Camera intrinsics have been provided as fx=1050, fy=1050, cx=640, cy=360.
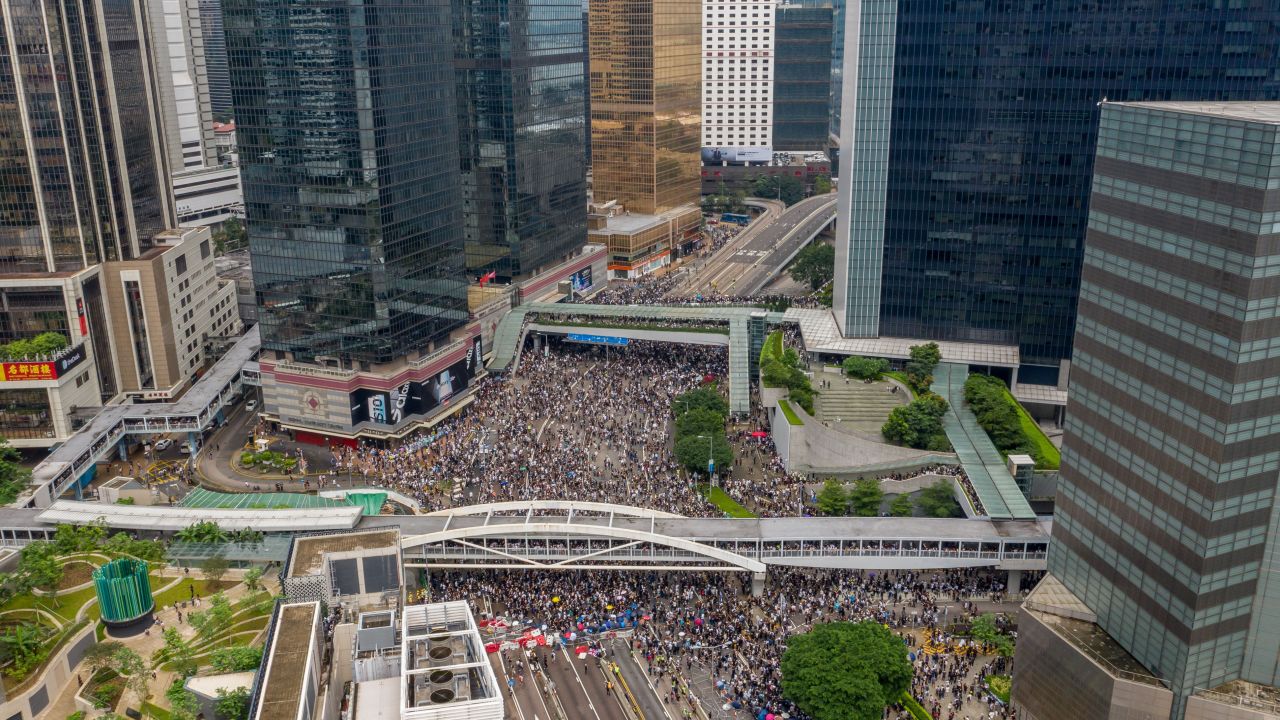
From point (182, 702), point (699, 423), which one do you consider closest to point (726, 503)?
point (699, 423)

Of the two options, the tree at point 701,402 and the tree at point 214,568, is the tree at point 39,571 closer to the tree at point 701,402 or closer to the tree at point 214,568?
the tree at point 214,568

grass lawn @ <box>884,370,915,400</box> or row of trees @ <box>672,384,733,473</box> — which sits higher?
grass lawn @ <box>884,370,915,400</box>

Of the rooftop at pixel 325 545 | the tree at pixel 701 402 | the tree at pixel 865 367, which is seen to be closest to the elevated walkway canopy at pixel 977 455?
the tree at pixel 865 367

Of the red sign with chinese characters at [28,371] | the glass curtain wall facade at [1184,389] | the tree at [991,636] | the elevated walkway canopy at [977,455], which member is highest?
the glass curtain wall facade at [1184,389]

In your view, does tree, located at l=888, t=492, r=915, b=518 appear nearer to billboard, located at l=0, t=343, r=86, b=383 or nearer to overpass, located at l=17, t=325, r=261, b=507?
overpass, located at l=17, t=325, r=261, b=507

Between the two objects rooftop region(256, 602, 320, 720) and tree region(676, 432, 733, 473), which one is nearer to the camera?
rooftop region(256, 602, 320, 720)

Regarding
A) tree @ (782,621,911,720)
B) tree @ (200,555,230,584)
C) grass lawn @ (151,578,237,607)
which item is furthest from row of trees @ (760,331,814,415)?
tree @ (200,555,230,584)
